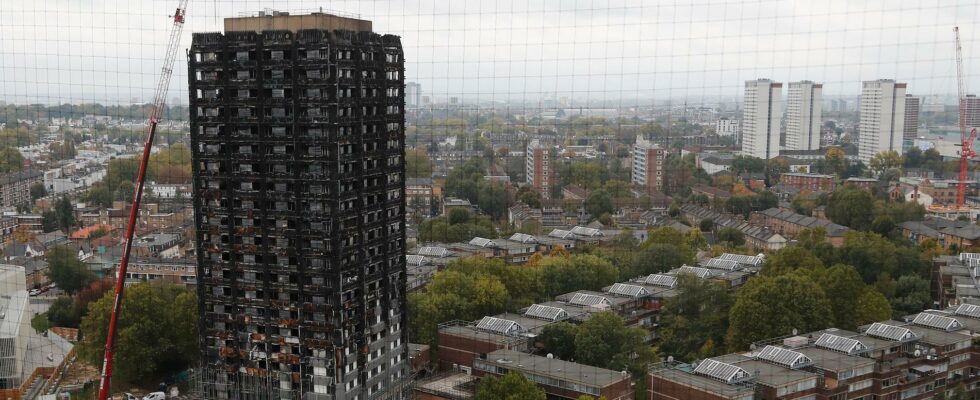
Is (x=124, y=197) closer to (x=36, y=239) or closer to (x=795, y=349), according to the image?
(x=36, y=239)

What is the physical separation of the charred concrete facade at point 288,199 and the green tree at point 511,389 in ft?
3.17

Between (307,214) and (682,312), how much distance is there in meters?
4.78

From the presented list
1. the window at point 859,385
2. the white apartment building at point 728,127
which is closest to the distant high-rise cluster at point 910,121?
the white apartment building at point 728,127

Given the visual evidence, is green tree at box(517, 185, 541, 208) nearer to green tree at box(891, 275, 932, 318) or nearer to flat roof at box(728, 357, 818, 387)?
green tree at box(891, 275, 932, 318)

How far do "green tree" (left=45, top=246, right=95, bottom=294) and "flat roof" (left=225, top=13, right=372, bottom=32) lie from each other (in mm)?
6500

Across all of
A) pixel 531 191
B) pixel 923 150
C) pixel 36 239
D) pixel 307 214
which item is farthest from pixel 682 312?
pixel 923 150

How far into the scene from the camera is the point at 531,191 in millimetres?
18062

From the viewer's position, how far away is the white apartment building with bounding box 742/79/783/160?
65.3ft

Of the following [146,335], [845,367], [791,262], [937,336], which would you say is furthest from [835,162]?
[146,335]

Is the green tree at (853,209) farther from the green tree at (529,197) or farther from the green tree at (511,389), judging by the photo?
the green tree at (511,389)

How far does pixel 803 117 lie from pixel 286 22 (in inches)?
701

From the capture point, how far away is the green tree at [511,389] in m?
6.57

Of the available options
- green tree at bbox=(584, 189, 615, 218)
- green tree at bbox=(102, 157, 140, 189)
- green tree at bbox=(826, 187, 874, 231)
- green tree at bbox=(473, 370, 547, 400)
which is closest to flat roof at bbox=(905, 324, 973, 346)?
green tree at bbox=(473, 370, 547, 400)

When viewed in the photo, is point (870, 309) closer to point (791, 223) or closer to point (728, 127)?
point (791, 223)
